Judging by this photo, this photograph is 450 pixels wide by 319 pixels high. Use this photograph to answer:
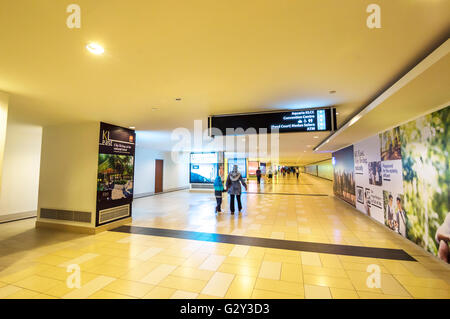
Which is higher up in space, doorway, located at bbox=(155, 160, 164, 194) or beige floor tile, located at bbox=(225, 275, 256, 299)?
doorway, located at bbox=(155, 160, 164, 194)

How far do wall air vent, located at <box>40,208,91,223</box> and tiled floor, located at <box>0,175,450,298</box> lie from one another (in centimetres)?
38

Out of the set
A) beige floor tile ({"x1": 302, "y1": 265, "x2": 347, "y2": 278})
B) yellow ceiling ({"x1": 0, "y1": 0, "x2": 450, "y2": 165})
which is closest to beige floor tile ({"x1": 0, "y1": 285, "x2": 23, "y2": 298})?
yellow ceiling ({"x1": 0, "y1": 0, "x2": 450, "y2": 165})

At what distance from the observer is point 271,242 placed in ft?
13.1

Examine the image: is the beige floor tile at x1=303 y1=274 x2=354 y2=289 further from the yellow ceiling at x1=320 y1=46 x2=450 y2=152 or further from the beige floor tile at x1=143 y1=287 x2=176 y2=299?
the yellow ceiling at x1=320 y1=46 x2=450 y2=152

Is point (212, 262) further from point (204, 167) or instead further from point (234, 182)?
point (204, 167)

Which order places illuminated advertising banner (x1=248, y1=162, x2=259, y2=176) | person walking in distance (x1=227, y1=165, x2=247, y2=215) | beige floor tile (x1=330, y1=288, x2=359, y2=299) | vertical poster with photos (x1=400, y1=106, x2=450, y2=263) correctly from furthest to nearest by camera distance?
illuminated advertising banner (x1=248, y1=162, x2=259, y2=176), person walking in distance (x1=227, y1=165, x2=247, y2=215), vertical poster with photos (x1=400, y1=106, x2=450, y2=263), beige floor tile (x1=330, y1=288, x2=359, y2=299)

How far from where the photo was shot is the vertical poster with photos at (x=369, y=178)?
516cm

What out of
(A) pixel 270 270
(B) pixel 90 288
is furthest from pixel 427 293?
(B) pixel 90 288

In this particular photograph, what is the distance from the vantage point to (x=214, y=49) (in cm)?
196

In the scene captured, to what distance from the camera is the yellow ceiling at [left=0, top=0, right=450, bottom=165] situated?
4.88ft

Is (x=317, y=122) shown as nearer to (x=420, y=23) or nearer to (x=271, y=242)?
(x=420, y=23)

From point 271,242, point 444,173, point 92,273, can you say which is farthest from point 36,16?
point 444,173

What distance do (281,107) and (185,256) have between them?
3.28 meters

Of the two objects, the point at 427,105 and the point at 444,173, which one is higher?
the point at 427,105
